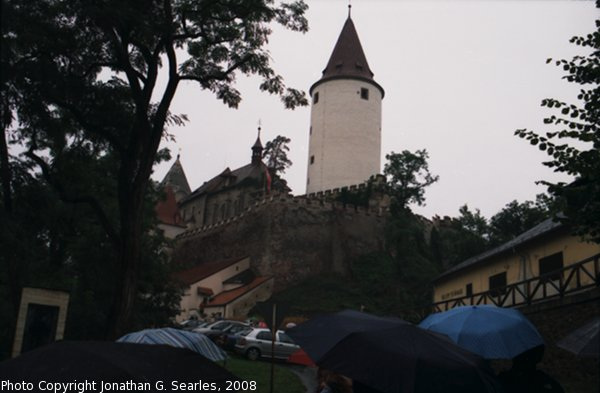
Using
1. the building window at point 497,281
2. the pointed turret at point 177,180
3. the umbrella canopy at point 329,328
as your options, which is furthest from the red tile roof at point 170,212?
the umbrella canopy at point 329,328

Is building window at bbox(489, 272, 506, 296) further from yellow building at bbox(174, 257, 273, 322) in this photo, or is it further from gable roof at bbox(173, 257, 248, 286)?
gable roof at bbox(173, 257, 248, 286)

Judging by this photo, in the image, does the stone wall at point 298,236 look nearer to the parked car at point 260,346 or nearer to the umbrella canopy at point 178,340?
the parked car at point 260,346

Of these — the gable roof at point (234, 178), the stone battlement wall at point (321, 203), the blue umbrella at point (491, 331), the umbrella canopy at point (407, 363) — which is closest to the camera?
the umbrella canopy at point (407, 363)

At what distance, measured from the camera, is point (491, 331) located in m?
8.15

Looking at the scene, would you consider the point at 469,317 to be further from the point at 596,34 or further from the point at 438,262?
the point at 438,262

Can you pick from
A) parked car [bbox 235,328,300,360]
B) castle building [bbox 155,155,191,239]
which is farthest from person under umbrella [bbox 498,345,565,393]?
castle building [bbox 155,155,191,239]

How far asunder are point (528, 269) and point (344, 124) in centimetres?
3563

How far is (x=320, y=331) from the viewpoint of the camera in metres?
6.75

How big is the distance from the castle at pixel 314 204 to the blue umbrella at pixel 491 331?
3322 centimetres

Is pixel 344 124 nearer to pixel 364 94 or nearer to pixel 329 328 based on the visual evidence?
pixel 364 94

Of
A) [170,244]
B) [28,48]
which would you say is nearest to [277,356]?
[170,244]

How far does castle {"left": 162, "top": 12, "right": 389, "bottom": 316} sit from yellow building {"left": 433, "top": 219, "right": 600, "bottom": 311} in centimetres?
1681

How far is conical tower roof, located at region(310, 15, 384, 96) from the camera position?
61031mm

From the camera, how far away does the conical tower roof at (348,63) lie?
61031 millimetres
